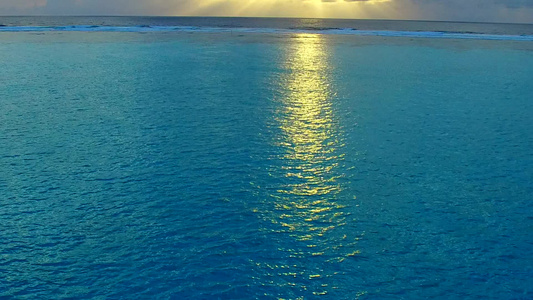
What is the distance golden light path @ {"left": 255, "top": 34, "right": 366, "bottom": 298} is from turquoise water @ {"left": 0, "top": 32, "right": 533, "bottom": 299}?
4 cm

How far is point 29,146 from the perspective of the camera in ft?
38.9

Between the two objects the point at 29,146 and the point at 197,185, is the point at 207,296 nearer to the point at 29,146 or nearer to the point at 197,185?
the point at 197,185

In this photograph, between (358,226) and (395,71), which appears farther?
(395,71)

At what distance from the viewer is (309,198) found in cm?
905

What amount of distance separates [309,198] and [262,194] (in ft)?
3.06

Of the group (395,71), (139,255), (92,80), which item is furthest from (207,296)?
(395,71)

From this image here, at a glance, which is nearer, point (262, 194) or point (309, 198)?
point (309, 198)

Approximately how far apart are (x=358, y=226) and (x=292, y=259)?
5.34 ft

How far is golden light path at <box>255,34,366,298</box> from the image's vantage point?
6.75m

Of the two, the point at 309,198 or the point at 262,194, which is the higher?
the point at 262,194

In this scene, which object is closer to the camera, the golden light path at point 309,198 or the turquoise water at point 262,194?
the turquoise water at point 262,194

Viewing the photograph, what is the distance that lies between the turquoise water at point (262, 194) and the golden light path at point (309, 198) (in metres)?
0.04

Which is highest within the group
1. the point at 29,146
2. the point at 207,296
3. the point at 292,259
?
the point at 29,146

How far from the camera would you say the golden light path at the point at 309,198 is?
675cm
